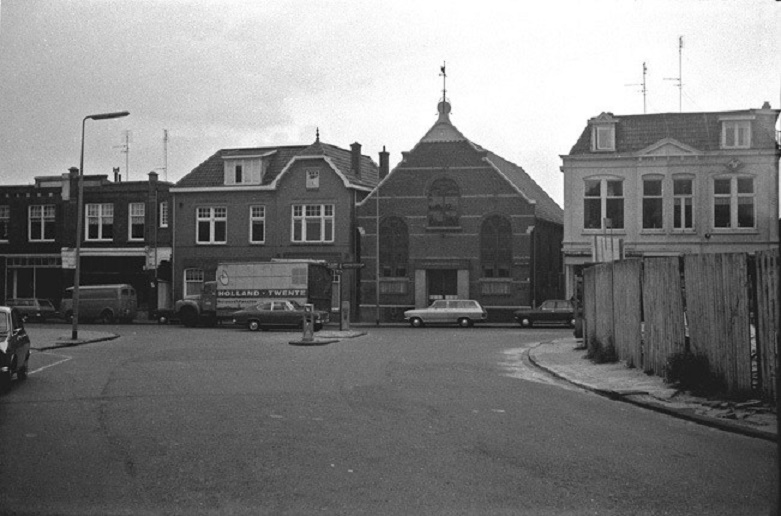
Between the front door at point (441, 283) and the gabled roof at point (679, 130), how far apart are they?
32.2 feet

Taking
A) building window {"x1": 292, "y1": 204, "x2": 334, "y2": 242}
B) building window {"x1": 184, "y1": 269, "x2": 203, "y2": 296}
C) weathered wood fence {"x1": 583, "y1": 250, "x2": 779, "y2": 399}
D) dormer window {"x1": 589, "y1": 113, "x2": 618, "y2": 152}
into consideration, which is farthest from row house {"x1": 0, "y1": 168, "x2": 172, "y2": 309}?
weathered wood fence {"x1": 583, "y1": 250, "x2": 779, "y2": 399}

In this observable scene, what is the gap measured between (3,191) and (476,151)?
31.4m

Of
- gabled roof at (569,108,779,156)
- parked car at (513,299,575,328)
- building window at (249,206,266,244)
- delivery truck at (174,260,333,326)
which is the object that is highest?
gabled roof at (569,108,779,156)

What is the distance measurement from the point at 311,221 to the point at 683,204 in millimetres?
23343

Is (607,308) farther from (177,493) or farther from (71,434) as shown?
(177,493)

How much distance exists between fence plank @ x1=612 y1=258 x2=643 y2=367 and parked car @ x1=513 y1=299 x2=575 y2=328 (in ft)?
74.3

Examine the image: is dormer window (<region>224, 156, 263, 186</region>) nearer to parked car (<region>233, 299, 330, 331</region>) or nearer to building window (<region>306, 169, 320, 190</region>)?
building window (<region>306, 169, 320, 190</region>)

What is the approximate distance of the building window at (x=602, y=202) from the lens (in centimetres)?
4409

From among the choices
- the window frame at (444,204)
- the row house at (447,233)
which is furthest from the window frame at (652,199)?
the window frame at (444,204)

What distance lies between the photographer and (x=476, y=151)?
1997 inches

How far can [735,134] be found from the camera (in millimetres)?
26375

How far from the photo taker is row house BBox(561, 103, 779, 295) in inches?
974

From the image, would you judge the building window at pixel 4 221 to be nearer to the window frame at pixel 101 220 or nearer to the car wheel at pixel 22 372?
the window frame at pixel 101 220

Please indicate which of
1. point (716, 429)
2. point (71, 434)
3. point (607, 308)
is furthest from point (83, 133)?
point (716, 429)
